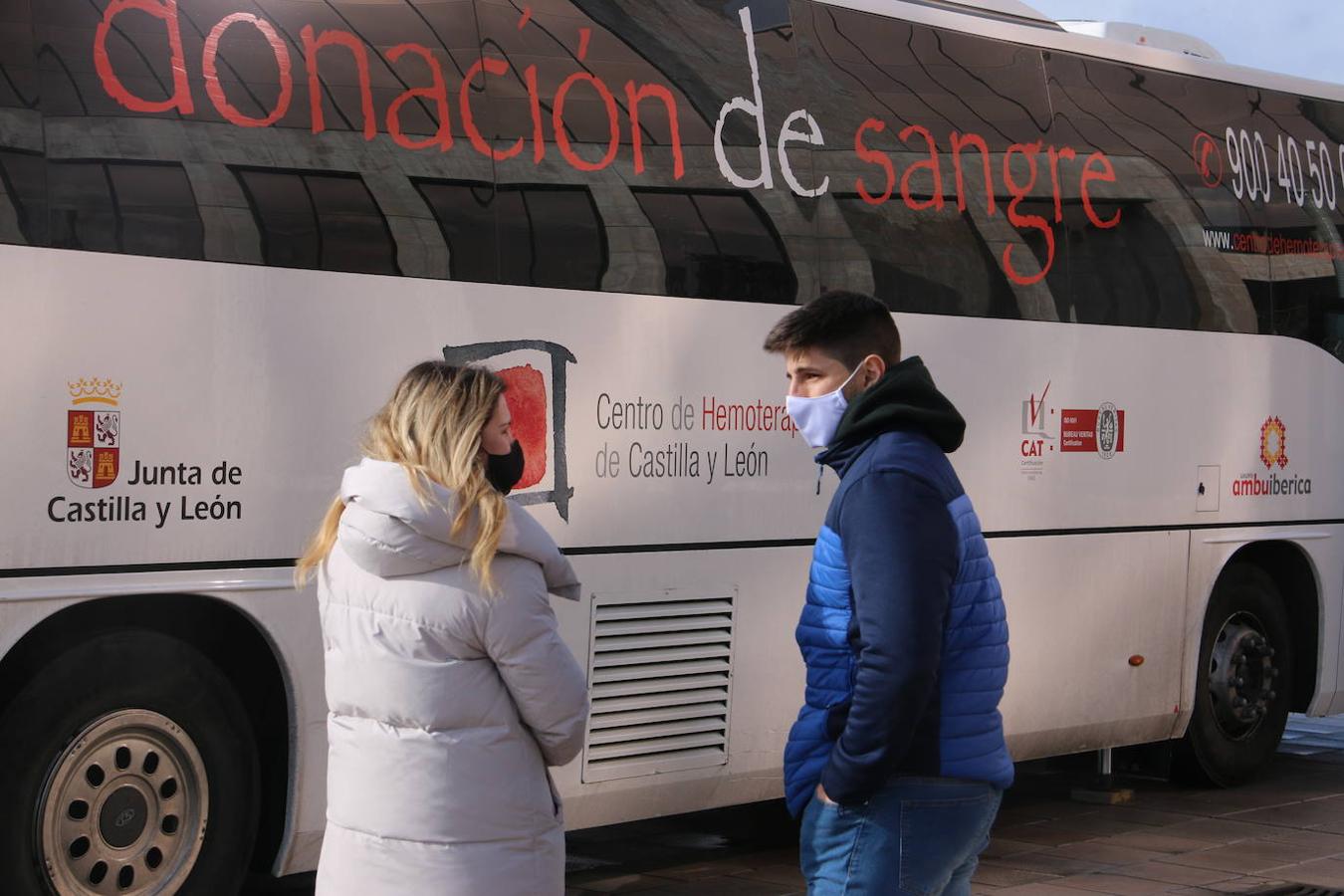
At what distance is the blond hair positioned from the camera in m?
3.62

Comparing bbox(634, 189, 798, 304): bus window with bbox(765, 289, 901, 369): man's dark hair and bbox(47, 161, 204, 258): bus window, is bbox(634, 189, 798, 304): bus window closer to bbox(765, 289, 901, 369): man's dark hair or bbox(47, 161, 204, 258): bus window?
bbox(47, 161, 204, 258): bus window

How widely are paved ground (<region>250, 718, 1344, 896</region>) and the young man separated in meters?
3.82

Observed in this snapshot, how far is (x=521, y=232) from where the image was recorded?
669 centimetres

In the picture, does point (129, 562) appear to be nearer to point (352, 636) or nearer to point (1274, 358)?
point (352, 636)

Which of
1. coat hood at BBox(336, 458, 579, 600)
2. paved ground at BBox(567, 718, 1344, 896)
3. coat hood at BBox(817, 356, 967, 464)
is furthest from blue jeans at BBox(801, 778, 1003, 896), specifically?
paved ground at BBox(567, 718, 1344, 896)

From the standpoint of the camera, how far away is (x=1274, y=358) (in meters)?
10.2

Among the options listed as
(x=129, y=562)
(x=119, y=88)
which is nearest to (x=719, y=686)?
(x=129, y=562)

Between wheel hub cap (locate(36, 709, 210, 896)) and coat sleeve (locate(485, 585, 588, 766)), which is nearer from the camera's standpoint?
coat sleeve (locate(485, 585, 588, 766))

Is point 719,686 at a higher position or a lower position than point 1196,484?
lower

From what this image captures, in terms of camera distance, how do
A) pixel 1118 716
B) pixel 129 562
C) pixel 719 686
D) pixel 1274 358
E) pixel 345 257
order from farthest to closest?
pixel 1274 358 < pixel 1118 716 < pixel 719 686 < pixel 345 257 < pixel 129 562

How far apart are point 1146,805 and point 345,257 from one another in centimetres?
559

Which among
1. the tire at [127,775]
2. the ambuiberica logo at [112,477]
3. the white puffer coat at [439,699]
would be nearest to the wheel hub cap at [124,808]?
the tire at [127,775]

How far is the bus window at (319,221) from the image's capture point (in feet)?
19.6

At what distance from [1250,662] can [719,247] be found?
4459mm
